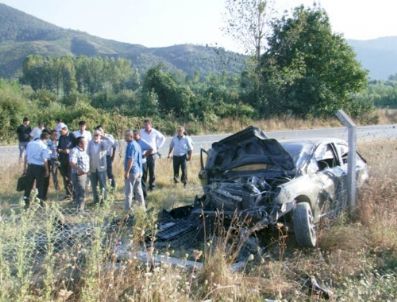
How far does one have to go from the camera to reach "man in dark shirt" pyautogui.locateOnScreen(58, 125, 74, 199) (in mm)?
11758

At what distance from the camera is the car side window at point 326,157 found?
8.67 m

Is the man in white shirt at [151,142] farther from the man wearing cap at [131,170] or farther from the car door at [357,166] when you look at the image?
the car door at [357,166]

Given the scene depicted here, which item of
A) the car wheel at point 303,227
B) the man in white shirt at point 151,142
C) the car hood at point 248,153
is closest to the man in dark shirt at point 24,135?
the man in white shirt at point 151,142

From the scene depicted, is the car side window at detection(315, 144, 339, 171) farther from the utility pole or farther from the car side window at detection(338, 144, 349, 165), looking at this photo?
the utility pole

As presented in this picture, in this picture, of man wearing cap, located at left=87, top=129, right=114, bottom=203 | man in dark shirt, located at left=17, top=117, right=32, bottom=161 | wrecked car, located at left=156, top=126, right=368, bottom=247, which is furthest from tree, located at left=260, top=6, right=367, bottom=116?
wrecked car, located at left=156, top=126, right=368, bottom=247

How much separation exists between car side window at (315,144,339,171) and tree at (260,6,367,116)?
83.5 ft

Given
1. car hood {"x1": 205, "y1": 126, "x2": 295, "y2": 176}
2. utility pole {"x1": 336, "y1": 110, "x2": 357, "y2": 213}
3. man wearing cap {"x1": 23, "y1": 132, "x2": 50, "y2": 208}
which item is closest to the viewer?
car hood {"x1": 205, "y1": 126, "x2": 295, "y2": 176}

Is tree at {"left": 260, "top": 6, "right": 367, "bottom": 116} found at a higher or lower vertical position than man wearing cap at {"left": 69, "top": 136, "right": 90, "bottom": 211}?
higher

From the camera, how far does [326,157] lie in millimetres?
8945

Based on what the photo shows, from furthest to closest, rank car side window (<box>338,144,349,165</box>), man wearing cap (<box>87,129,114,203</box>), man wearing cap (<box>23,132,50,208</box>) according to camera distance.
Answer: man wearing cap (<box>87,129,114,203</box>), man wearing cap (<box>23,132,50,208</box>), car side window (<box>338,144,349,165</box>)

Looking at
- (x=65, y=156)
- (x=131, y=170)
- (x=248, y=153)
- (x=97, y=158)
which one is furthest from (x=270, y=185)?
(x=65, y=156)

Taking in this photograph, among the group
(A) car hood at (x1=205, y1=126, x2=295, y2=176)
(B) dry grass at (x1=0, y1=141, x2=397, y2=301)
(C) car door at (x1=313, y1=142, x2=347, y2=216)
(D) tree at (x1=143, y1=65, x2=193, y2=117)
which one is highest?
(D) tree at (x1=143, y1=65, x2=193, y2=117)

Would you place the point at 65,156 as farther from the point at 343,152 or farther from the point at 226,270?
the point at 226,270

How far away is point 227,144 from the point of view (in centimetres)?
877
